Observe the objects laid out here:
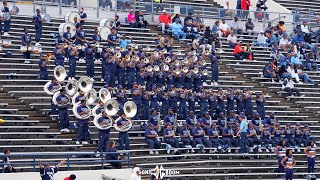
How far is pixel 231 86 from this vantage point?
4634 cm

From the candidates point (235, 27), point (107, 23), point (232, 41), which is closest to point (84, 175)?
point (107, 23)

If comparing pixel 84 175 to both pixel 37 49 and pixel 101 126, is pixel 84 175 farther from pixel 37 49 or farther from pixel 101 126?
pixel 37 49

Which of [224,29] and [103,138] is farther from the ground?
[224,29]

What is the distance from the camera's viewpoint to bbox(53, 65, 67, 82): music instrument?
3936cm

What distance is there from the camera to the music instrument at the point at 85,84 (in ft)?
127

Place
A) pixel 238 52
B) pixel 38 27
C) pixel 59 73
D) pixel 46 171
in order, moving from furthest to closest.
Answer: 1. pixel 238 52
2. pixel 38 27
3. pixel 59 73
4. pixel 46 171

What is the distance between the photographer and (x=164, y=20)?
4938 centimetres

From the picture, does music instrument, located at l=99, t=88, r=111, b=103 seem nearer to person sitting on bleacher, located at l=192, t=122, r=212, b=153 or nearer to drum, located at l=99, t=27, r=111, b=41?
person sitting on bleacher, located at l=192, t=122, r=212, b=153

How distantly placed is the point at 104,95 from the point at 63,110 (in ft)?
4.69

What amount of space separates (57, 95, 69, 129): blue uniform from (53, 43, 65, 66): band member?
3188 mm

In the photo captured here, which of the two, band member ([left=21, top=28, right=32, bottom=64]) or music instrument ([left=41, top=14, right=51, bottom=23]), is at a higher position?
music instrument ([left=41, top=14, right=51, bottom=23])

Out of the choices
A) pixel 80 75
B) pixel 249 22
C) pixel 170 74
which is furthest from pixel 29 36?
pixel 249 22

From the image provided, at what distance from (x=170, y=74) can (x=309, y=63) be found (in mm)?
9488

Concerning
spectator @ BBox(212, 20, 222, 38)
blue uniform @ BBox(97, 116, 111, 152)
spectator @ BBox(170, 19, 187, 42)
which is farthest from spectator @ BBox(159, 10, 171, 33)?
blue uniform @ BBox(97, 116, 111, 152)
